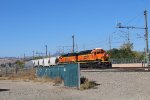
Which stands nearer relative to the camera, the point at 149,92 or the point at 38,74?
the point at 149,92

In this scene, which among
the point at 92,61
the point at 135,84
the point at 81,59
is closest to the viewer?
the point at 135,84

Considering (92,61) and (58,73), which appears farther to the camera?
(92,61)

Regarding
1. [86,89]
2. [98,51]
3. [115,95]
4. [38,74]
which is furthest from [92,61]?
[115,95]

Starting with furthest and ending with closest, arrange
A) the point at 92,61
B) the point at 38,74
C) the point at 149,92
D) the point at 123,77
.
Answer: the point at 92,61
the point at 38,74
the point at 123,77
the point at 149,92

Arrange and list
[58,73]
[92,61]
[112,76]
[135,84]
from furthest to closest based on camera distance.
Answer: [92,61]
[58,73]
[112,76]
[135,84]

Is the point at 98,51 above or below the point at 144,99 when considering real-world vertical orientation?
above

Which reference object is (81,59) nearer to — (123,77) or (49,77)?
(49,77)

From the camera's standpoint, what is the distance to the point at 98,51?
59875 mm

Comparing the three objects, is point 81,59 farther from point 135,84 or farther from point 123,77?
point 135,84

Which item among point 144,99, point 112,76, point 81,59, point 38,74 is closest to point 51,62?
point 81,59

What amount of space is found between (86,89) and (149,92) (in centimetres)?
545

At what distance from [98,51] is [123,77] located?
30556 mm

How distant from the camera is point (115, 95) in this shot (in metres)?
20.9

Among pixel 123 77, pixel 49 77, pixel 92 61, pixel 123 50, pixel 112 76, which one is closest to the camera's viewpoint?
pixel 123 77
